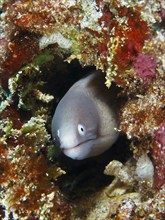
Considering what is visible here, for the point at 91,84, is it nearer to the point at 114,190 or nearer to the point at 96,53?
the point at 96,53

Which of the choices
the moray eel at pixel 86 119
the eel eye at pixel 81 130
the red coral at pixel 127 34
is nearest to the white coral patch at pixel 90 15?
the red coral at pixel 127 34

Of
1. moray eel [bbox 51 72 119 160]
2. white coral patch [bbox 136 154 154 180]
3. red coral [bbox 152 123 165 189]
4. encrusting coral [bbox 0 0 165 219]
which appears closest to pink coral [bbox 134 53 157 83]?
encrusting coral [bbox 0 0 165 219]

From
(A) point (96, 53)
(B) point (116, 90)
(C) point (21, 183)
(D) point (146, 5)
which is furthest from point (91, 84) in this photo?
(C) point (21, 183)

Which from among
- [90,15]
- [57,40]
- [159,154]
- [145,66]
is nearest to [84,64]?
[57,40]

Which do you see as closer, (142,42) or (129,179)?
(142,42)

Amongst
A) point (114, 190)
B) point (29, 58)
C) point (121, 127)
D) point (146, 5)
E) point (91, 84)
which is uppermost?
point (29, 58)

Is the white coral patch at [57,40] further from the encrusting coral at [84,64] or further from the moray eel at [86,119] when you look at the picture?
the moray eel at [86,119]

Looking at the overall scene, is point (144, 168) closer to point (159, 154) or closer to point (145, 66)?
point (159, 154)
